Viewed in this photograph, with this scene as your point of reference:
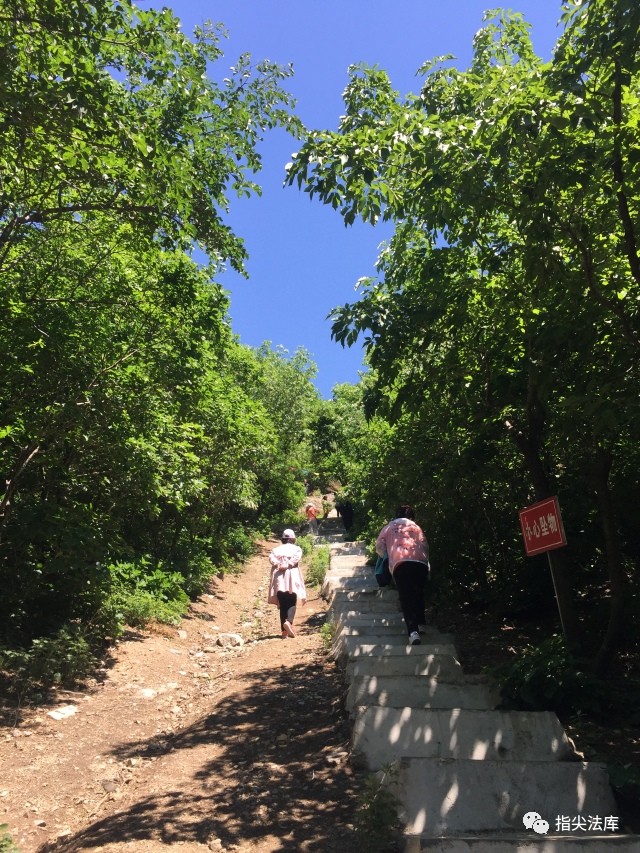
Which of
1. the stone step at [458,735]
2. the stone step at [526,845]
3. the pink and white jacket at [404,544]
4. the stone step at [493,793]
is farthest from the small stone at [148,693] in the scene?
the stone step at [526,845]

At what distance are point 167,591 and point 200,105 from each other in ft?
26.2

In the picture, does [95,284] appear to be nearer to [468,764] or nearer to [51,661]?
[51,661]

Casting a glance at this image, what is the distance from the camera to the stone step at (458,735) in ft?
12.3

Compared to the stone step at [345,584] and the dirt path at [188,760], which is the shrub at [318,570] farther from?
the dirt path at [188,760]

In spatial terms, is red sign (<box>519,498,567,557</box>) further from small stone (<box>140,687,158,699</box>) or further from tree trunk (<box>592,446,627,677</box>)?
small stone (<box>140,687,158,699</box>)

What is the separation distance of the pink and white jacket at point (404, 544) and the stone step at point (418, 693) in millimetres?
1713

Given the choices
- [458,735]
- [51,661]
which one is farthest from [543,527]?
[51,661]

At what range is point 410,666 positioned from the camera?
5094mm

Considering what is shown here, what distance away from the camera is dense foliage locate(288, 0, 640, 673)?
388 cm

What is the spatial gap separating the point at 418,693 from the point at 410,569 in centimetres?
183

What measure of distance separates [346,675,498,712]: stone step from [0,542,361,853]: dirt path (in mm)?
392


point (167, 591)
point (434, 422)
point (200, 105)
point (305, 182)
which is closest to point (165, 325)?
point (200, 105)

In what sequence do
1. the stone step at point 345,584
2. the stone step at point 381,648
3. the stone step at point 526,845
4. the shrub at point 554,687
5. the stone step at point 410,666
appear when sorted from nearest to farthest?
the stone step at point 526,845, the shrub at point 554,687, the stone step at point 410,666, the stone step at point 381,648, the stone step at point 345,584

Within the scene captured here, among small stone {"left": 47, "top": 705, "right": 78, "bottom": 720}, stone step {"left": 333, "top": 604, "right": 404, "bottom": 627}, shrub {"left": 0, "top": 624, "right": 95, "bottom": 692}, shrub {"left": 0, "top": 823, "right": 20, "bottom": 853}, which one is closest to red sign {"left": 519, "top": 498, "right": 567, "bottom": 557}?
stone step {"left": 333, "top": 604, "right": 404, "bottom": 627}
